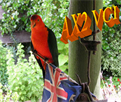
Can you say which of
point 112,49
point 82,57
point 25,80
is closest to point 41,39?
point 82,57

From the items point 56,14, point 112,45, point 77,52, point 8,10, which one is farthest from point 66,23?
point 8,10

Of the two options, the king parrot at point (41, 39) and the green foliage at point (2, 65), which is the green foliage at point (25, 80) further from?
the king parrot at point (41, 39)

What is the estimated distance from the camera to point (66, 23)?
0.41 metres

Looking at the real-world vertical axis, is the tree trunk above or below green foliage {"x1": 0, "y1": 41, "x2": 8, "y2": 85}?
above

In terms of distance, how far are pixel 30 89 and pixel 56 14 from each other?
38.6 inches

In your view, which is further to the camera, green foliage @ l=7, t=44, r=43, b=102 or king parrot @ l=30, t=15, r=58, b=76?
green foliage @ l=7, t=44, r=43, b=102

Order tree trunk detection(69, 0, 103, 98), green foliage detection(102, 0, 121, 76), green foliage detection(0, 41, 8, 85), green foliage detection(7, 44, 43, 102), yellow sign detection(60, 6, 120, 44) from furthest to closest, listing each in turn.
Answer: green foliage detection(0, 41, 8, 85) < green foliage detection(102, 0, 121, 76) < green foliage detection(7, 44, 43, 102) < tree trunk detection(69, 0, 103, 98) < yellow sign detection(60, 6, 120, 44)

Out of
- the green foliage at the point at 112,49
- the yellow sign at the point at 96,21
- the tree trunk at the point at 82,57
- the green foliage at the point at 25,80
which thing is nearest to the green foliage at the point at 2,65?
the green foliage at the point at 25,80

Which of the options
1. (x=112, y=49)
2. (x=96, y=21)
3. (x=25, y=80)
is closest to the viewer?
(x=96, y=21)

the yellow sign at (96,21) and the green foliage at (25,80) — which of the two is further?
the green foliage at (25,80)

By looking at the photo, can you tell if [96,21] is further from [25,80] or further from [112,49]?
[112,49]

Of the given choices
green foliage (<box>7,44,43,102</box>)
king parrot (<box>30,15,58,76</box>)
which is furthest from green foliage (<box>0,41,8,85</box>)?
king parrot (<box>30,15,58,76</box>)

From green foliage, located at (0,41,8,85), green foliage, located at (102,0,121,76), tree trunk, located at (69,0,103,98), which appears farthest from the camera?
green foliage, located at (0,41,8,85)

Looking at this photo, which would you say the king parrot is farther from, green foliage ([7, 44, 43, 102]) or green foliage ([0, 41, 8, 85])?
green foliage ([0, 41, 8, 85])
